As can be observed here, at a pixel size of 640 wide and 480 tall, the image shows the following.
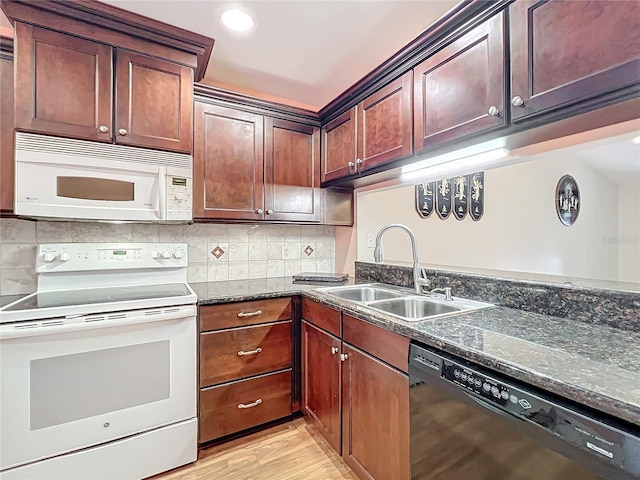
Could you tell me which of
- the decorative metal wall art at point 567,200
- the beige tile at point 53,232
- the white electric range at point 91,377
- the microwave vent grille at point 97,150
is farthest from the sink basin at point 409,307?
the beige tile at point 53,232

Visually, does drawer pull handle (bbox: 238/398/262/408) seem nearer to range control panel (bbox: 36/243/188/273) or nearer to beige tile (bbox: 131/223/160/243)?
range control panel (bbox: 36/243/188/273)

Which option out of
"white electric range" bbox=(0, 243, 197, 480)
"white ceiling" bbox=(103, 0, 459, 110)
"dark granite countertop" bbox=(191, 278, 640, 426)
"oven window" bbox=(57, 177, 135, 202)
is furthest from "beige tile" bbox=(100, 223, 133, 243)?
"dark granite countertop" bbox=(191, 278, 640, 426)

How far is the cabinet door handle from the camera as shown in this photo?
1159mm

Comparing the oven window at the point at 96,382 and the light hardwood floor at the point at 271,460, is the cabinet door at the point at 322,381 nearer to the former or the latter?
the light hardwood floor at the point at 271,460

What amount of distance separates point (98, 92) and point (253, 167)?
0.95 meters

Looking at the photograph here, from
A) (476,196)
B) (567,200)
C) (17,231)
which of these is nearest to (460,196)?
(476,196)

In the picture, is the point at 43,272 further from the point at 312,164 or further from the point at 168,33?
the point at 312,164

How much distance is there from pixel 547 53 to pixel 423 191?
74.1 inches

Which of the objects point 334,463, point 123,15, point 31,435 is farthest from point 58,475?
point 123,15

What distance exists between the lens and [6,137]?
5.05 ft

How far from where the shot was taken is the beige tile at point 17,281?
1.75 m

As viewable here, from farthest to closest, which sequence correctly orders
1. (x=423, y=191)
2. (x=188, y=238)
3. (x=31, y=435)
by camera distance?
1. (x=423, y=191)
2. (x=188, y=238)
3. (x=31, y=435)

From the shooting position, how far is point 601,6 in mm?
958

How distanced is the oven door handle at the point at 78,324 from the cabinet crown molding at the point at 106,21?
1.43m
